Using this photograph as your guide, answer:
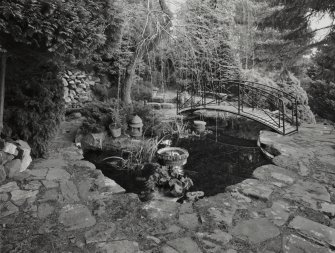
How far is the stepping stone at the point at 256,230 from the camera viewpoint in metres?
2.07

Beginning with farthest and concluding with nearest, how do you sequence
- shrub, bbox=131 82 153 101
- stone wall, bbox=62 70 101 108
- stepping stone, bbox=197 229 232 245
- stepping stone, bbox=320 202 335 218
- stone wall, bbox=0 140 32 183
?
shrub, bbox=131 82 153 101, stone wall, bbox=62 70 101 108, stone wall, bbox=0 140 32 183, stepping stone, bbox=320 202 335 218, stepping stone, bbox=197 229 232 245

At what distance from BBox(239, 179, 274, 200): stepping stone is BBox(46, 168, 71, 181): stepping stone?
224cm

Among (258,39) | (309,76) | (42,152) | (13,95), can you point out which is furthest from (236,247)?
(309,76)

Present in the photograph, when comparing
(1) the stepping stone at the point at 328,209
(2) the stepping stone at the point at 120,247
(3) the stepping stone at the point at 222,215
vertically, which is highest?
(1) the stepping stone at the point at 328,209

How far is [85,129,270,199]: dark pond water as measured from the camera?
3.52 m

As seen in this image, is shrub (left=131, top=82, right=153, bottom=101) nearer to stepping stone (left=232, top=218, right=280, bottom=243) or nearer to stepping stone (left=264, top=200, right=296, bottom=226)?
stepping stone (left=264, top=200, right=296, bottom=226)

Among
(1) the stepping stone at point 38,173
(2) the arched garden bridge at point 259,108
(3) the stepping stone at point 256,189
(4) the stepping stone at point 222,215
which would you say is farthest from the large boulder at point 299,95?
(1) the stepping stone at point 38,173

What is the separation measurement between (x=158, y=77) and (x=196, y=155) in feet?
19.7

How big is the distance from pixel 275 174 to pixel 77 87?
631cm

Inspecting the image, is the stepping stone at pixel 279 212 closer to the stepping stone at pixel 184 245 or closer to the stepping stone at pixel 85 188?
the stepping stone at pixel 184 245

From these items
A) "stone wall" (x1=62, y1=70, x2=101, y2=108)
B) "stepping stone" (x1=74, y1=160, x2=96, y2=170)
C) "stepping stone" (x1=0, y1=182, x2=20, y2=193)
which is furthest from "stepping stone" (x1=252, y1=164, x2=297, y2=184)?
"stone wall" (x1=62, y1=70, x2=101, y2=108)

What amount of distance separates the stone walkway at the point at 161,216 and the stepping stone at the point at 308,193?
0.01 meters

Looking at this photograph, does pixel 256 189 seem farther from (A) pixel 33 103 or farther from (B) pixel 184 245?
(A) pixel 33 103

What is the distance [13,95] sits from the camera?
11.2 feet
